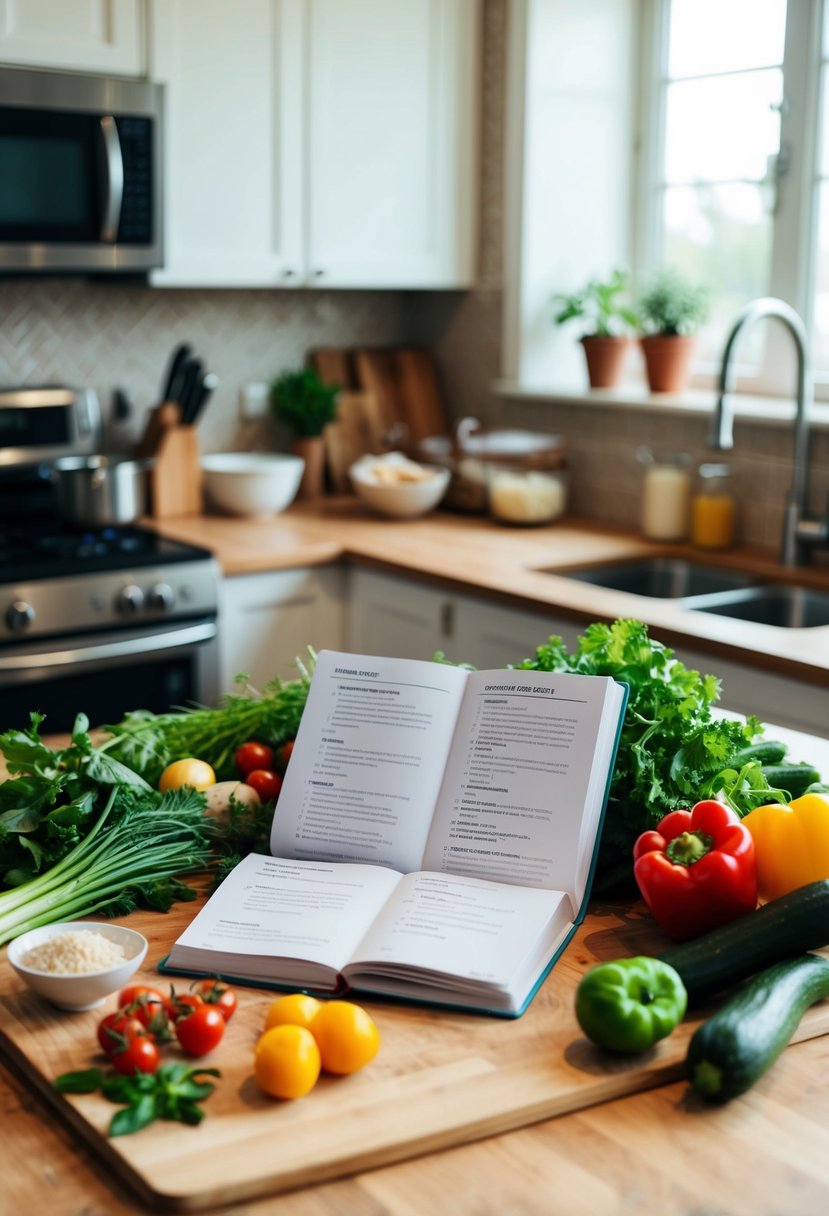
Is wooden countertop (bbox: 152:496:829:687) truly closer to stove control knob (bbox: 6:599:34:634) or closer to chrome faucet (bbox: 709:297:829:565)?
chrome faucet (bbox: 709:297:829:565)

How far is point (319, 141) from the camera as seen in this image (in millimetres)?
3656

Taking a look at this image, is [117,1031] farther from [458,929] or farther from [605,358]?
[605,358]

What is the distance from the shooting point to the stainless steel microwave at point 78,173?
3.14 meters

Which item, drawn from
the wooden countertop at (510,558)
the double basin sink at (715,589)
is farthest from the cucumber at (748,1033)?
the double basin sink at (715,589)

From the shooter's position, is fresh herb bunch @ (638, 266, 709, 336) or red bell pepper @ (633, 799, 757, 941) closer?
red bell pepper @ (633, 799, 757, 941)

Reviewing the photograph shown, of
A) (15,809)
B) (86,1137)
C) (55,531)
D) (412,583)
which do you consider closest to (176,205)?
(55,531)

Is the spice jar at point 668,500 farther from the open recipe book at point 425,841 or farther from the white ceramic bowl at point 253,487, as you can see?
the open recipe book at point 425,841

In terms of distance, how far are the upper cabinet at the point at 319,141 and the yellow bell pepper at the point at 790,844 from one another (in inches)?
97.5

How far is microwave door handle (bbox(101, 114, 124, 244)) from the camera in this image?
10.6 ft

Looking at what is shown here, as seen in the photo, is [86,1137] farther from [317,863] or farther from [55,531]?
[55,531]

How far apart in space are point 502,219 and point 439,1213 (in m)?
3.32

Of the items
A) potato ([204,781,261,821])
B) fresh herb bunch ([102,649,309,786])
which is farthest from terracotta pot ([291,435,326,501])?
potato ([204,781,261,821])

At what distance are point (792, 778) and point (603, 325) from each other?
2.32m

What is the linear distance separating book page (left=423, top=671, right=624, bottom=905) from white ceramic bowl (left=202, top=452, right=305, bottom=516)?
222 cm
